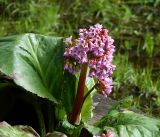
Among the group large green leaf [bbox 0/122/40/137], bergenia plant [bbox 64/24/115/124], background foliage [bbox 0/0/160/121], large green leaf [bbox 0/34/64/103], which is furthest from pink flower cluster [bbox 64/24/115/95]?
background foliage [bbox 0/0/160/121]

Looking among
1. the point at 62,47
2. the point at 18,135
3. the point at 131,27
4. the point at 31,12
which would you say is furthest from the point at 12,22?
the point at 18,135

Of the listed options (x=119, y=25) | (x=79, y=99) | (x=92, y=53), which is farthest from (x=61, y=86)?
(x=119, y=25)

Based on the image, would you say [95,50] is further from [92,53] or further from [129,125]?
[129,125]

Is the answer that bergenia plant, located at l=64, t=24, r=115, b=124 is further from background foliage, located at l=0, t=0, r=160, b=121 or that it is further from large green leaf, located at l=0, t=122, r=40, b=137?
background foliage, located at l=0, t=0, r=160, b=121

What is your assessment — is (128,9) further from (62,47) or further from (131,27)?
(62,47)

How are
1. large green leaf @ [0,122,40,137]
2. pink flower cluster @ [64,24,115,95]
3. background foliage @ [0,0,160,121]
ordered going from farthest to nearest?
background foliage @ [0,0,160,121]
pink flower cluster @ [64,24,115,95]
large green leaf @ [0,122,40,137]

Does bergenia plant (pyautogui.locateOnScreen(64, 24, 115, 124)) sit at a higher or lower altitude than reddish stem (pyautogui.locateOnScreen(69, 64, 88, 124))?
higher
